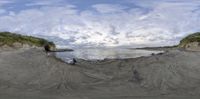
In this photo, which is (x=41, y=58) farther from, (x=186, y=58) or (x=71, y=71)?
(x=186, y=58)

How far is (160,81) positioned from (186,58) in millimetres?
4833

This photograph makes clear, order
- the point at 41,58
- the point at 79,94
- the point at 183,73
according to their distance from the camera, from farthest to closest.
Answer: the point at 41,58, the point at 183,73, the point at 79,94

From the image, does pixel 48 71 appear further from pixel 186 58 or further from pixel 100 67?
pixel 186 58

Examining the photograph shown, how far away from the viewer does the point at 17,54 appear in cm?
4453

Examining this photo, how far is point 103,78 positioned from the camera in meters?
39.5

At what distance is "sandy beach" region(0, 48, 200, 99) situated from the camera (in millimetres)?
37281

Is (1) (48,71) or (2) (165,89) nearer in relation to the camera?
(2) (165,89)

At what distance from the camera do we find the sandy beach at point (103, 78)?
37.3 meters

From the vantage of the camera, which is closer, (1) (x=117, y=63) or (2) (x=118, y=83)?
(2) (x=118, y=83)

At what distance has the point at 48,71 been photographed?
133 ft

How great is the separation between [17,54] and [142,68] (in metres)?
13.1

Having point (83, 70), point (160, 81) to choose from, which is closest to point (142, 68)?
point (160, 81)

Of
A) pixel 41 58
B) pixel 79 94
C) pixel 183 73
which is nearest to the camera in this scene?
pixel 79 94

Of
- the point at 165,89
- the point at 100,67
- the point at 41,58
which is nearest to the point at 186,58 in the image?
the point at 165,89
